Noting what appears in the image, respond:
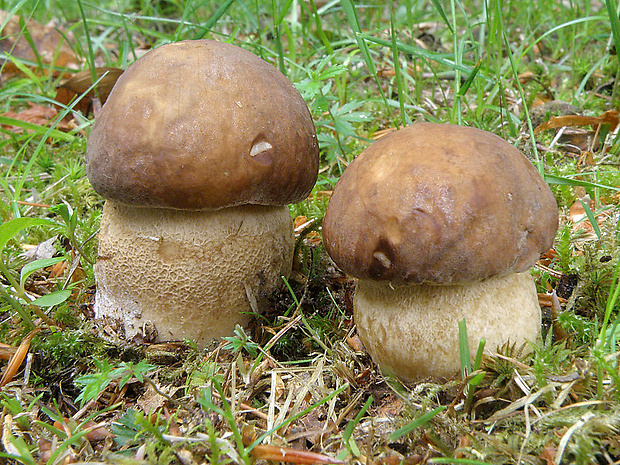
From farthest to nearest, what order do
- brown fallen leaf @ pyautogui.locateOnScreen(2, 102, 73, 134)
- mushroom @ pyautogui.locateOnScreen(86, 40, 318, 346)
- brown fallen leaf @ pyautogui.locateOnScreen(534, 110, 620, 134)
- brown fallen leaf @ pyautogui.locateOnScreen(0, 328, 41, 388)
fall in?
brown fallen leaf @ pyautogui.locateOnScreen(2, 102, 73, 134), brown fallen leaf @ pyautogui.locateOnScreen(534, 110, 620, 134), brown fallen leaf @ pyautogui.locateOnScreen(0, 328, 41, 388), mushroom @ pyautogui.locateOnScreen(86, 40, 318, 346)

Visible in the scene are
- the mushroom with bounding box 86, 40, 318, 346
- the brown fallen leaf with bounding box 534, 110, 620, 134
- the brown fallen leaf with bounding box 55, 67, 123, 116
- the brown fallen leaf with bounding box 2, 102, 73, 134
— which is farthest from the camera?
the brown fallen leaf with bounding box 2, 102, 73, 134

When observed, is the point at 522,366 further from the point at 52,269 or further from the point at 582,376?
the point at 52,269

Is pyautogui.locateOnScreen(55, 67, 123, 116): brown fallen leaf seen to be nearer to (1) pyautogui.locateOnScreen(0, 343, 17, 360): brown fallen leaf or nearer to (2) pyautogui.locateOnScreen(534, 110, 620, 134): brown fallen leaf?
(1) pyautogui.locateOnScreen(0, 343, 17, 360): brown fallen leaf

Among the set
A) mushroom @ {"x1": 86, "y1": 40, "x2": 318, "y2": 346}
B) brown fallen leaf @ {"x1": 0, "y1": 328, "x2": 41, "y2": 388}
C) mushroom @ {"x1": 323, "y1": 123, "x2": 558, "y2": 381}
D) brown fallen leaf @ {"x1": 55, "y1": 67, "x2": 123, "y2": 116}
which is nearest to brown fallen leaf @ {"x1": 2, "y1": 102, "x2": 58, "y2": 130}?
brown fallen leaf @ {"x1": 55, "y1": 67, "x2": 123, "y2": 116}

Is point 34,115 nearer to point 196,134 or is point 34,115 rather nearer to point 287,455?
point 196,134

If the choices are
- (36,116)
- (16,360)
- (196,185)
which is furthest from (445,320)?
(36,116)

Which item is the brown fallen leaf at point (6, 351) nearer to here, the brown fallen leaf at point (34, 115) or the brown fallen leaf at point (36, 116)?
the brown fallen leaf at point (36, 116)

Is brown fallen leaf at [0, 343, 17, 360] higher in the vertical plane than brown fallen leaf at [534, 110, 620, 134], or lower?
lower

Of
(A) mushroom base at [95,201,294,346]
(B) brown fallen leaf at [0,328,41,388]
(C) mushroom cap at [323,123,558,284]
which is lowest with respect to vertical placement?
(B) brown fallen leaf at [0,328,41,388]
